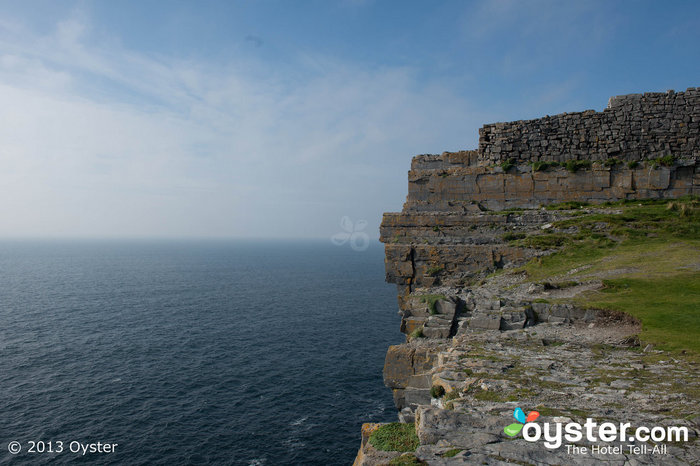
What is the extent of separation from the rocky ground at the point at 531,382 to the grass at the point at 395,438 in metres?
0.16

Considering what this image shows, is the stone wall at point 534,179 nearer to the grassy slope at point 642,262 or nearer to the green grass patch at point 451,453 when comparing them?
the grassy slope at point 642,262

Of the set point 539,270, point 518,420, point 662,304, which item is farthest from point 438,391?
point 539,270

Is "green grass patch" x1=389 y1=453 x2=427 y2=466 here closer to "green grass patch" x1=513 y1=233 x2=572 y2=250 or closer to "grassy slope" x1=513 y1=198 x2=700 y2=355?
"grassy slope" x1=513 y1=198 x2=700 y2=355

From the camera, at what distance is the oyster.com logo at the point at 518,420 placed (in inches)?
191

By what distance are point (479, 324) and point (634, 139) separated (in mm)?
13376

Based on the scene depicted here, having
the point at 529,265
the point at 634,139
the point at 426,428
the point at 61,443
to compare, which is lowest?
the point at 61,443

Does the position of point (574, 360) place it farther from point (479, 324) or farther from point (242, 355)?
point (242, 355)

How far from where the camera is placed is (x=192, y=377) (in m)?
37.6

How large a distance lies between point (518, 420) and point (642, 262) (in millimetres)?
10397

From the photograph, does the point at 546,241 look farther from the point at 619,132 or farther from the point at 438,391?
the point at 438,391

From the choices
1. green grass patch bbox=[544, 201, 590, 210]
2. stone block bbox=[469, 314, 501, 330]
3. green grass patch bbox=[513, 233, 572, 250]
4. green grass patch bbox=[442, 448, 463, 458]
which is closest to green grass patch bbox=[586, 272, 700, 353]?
stone block bbox=[469, 314, 501, 330]

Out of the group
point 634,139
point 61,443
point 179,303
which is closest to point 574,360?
point 634,139

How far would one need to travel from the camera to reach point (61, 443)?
27.1 m

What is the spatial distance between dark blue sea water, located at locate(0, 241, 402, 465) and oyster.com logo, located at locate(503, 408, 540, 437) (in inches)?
1001
